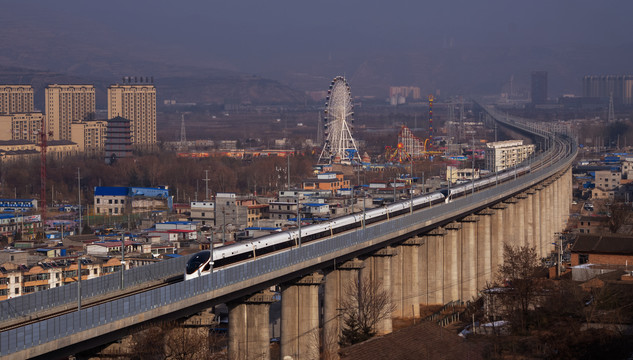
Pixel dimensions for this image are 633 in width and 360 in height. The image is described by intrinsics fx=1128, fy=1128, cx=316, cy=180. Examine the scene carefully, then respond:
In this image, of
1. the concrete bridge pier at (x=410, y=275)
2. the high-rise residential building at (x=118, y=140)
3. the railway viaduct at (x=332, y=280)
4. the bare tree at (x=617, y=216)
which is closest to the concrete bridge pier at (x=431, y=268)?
the railway viaduct at (x=332, y=280)

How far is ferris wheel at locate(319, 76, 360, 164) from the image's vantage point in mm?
79500

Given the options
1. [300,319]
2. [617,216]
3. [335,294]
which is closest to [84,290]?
[300,319]

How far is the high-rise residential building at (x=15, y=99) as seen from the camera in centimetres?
14512

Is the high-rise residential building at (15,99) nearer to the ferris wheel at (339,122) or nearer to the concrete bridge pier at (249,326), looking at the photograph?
the ferris wheel at (339,122)

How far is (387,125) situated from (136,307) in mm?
169408

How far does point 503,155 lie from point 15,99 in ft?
273

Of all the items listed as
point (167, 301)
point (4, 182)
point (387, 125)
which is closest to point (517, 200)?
point (167, 301)

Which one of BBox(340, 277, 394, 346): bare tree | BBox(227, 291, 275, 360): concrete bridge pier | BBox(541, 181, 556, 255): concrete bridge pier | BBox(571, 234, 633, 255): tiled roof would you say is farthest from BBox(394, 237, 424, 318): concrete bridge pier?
BBox(541, 181, 556, 255): concrete bridge pier

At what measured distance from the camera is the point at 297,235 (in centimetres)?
2405

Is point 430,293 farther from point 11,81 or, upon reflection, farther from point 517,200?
point 11,81

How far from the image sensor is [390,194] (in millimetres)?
55344

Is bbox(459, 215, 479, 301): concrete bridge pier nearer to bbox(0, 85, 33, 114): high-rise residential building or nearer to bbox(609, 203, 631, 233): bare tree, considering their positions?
bbox(609, 203, 631, 233): bare tree

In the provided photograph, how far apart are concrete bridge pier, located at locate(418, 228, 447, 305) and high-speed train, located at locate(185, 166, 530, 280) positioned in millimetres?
1162

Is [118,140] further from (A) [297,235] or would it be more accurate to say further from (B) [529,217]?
(A) [297,235]
